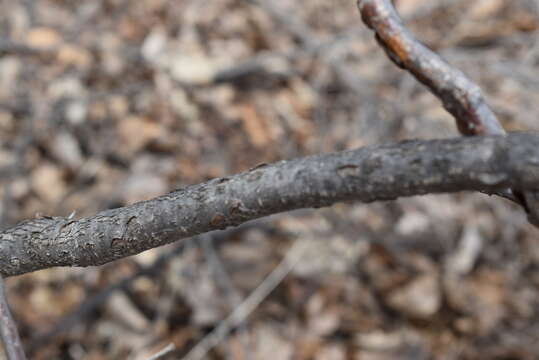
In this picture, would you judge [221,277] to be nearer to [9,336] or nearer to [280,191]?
[9,336]

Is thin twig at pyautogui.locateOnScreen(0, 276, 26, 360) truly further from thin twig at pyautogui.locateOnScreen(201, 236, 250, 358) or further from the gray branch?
thin twig at pyautogui.locateOnScreen(201, 236, 250, 358)

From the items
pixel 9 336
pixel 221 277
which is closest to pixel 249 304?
pixel 221 277

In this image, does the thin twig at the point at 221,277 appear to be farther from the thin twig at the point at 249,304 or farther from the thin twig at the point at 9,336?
the thin twig at the point at 9,336

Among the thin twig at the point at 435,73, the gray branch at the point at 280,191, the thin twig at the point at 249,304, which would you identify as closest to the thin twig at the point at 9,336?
the gray branch at the point at 280,191

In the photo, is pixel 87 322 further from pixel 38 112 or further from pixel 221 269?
pixel 38 112

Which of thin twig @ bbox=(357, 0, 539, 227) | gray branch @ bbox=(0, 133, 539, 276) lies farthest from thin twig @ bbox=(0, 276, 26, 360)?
thin twig @ bbox=(357, 0, 539, 227)

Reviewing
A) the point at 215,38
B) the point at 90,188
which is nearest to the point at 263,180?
the point at 90,188

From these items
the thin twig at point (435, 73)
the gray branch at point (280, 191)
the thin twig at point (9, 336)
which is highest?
the thin twig at point (435, 73)
